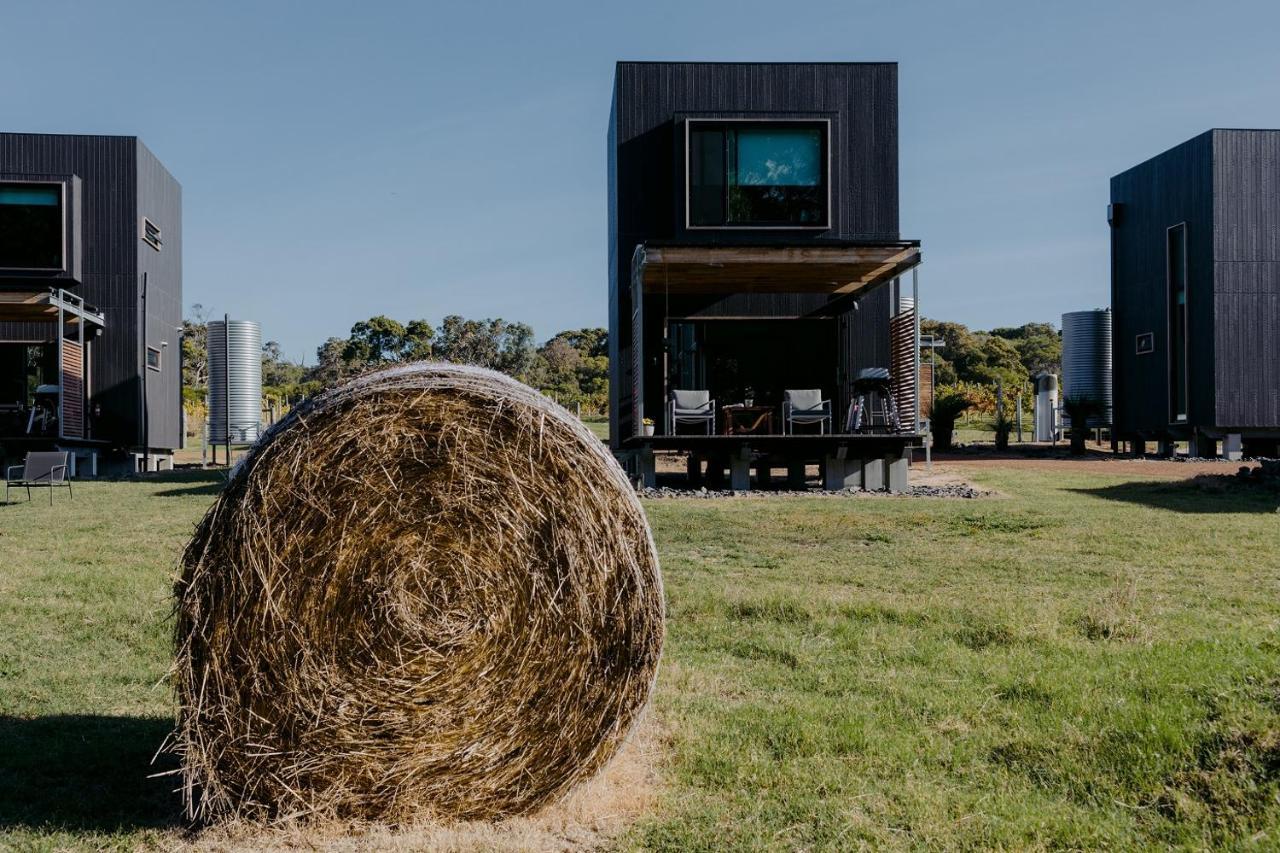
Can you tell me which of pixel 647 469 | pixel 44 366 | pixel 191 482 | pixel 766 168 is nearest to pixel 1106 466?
pixel 766 168

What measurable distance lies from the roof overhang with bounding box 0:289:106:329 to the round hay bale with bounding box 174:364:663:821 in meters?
17.1

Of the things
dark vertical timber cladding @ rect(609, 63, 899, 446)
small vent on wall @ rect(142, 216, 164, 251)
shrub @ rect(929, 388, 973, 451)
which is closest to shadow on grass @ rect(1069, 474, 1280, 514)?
dark vertical timber cladding @ rect(609, 63, 899, 446)

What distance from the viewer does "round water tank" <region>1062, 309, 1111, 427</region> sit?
26688mm

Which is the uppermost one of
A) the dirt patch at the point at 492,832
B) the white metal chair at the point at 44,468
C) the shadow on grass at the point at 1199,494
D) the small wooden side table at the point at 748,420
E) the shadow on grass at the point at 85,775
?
the small wooden side table at the point at 748,420

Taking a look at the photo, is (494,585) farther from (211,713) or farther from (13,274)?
(13,274)

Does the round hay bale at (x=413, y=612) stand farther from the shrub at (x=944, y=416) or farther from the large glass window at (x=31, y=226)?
the shrub at (x=944, y=416)

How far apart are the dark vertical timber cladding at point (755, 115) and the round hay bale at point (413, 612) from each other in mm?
13642

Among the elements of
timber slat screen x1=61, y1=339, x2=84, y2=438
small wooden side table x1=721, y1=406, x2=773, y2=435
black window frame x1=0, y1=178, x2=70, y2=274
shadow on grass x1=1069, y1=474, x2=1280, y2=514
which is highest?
black window frame x1=0, y1=178, x2=70, y2=274

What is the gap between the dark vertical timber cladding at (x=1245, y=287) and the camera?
853 inches

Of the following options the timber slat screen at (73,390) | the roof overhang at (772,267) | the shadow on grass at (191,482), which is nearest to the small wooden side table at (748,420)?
the roof overhang at (772,267)

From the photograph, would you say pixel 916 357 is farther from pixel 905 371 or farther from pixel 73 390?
pixel 73 390

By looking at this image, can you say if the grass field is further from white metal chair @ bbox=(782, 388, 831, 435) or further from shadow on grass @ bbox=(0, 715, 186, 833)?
white metal chair @ bbox=(782, 388, 831, 435)

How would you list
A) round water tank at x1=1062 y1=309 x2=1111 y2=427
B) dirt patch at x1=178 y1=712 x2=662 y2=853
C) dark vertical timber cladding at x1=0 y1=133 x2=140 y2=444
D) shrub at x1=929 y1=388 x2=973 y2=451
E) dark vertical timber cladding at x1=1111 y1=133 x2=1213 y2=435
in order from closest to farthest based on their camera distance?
dirt patch at x1=178 y1=712 x2=662 y2=853, dark vertical timber cladding at x1=0 y1=133 x2=140 y2=444, dark vertical timber cladding at x1=1111 y1=133 x2=1213 y2=435, shrub at x1=929 y1=388 x2=973 y2=451, round water tank at x1=1062 y1=309 x2=1111 y2=427

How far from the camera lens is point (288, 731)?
3994 millimetres
